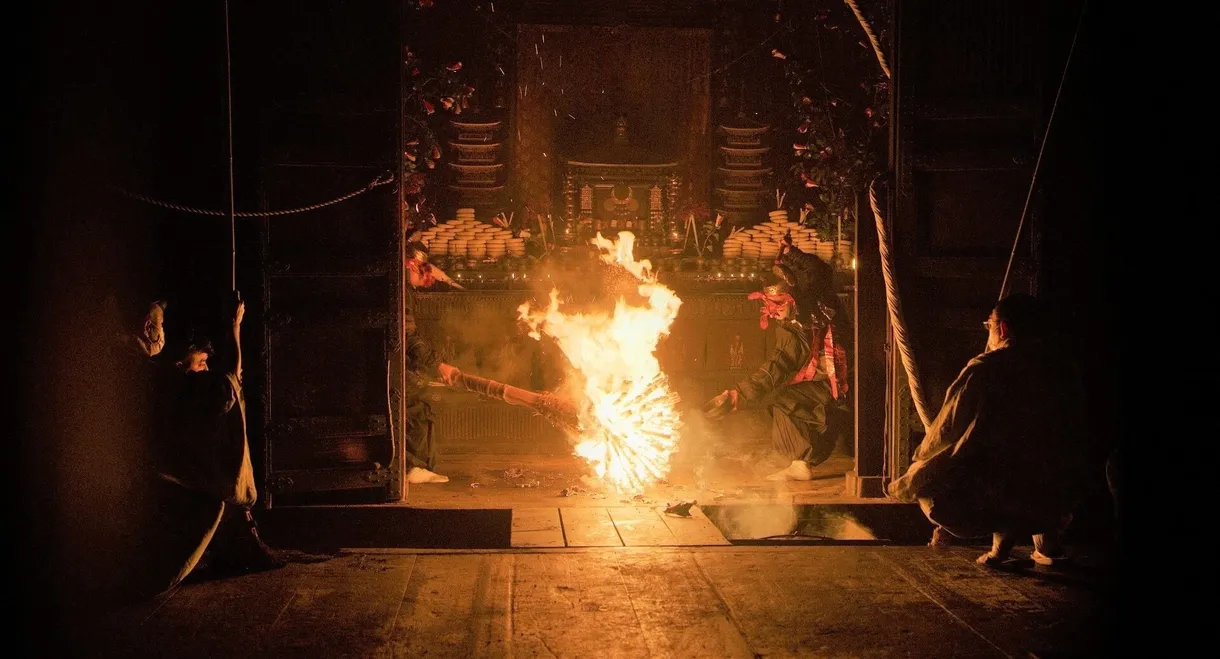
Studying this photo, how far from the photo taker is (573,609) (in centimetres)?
516

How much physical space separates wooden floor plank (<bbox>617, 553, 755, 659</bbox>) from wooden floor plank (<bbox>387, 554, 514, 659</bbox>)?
0.77 m

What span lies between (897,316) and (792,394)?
8.81 feet

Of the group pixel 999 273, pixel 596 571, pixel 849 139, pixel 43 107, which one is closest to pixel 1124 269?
pixel 999 273

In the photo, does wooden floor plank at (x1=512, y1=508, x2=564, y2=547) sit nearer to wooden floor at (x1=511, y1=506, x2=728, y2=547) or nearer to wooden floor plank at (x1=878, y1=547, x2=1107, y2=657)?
wooden floor at (x1=511, y1=506, x2=728, y2=547)

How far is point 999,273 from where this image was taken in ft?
24.3

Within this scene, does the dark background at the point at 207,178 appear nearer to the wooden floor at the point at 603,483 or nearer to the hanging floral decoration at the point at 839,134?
the hanging floral decoration at the point at 839,134

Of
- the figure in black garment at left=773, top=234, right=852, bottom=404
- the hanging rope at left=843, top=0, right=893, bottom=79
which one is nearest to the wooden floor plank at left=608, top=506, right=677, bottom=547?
the figure in black garment at left=773, top=234, right=852, bottom=404

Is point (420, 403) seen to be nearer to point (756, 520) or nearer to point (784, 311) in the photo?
point (756, 520)

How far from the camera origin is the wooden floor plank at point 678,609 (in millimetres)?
4605

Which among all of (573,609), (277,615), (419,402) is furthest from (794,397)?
(277,615)

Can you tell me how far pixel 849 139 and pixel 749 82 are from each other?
208 inches

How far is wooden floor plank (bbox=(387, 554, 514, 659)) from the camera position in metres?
4.59

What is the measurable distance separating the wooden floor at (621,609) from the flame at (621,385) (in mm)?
2824

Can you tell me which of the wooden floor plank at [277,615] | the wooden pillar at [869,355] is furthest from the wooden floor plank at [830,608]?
the wooden floor plank at [277,615]
